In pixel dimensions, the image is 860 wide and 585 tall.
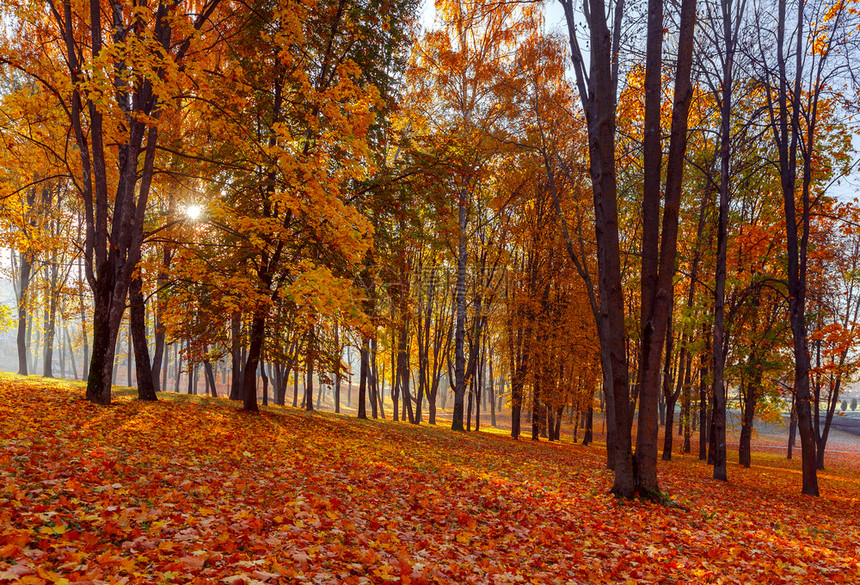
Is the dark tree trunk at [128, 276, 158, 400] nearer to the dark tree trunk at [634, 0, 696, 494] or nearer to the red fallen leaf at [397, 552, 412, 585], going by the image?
the red fallen leaf at [397, 552, 412, 585]

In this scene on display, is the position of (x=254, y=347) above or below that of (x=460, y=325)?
below

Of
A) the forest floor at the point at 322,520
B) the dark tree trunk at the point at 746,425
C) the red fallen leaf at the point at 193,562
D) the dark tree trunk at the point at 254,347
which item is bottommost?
the dark tree trunk at the point at 746,425

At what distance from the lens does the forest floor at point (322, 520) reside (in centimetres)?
326

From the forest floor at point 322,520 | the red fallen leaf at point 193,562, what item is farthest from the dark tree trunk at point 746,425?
the red fallen leaf at point 193,562

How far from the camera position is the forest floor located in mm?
3256

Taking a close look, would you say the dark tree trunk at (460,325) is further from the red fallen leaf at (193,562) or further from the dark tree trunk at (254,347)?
the red fallen leaf at (193,562)

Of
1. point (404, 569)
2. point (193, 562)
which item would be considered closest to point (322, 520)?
point (404, 569)

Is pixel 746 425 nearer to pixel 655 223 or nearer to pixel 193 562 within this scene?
pixel 655 223

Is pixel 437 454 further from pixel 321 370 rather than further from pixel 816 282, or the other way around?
pixel 816 282

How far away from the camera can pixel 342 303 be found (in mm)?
8305

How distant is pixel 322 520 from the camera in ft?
14.8

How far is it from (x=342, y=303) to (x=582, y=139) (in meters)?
→ 10.4

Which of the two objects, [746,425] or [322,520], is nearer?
[322,520]

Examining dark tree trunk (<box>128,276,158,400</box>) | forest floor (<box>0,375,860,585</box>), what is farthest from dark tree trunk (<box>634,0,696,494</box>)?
dark tree trunk (<box>128,276,158,400</box>)
